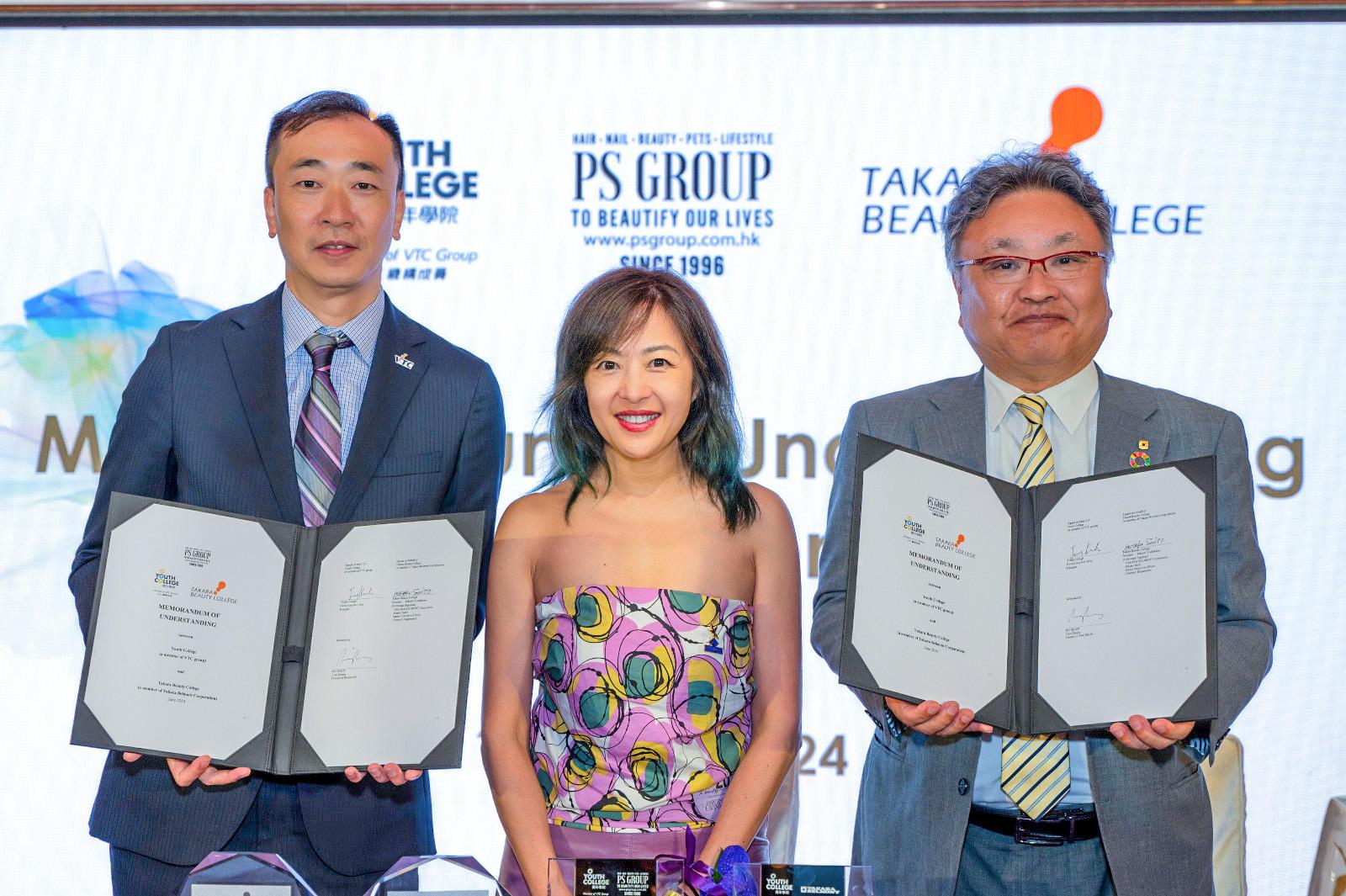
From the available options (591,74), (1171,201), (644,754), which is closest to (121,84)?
(591,74)

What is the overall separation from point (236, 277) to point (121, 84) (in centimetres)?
69

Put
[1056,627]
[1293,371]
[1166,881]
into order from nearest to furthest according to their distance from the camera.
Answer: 1. [1056,627]
2. [1166,881]
3. [1293,371]

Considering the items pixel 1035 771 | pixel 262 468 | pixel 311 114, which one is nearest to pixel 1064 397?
pixel 1035 771

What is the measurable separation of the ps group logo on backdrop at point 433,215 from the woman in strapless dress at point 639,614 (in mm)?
1534

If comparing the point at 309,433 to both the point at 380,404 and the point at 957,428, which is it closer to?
the point at 380,404

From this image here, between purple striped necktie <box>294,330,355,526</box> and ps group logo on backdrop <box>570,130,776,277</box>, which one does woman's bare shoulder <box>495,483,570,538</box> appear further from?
ps group logo on backdrop <box>570,130,776,277</box>

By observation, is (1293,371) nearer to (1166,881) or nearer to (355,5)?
(1166,881)

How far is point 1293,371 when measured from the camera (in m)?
3.85

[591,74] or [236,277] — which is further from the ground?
[591,74]

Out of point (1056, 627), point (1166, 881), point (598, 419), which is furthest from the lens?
point (598, 419)

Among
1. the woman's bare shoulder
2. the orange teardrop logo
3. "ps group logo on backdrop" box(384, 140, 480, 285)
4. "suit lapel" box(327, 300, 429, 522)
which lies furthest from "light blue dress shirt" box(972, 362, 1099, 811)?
"ps group logo on backdrop" box(384, 140, 480, 285)

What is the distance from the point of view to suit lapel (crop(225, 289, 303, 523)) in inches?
96.2

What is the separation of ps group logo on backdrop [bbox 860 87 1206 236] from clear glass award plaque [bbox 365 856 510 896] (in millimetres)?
2628

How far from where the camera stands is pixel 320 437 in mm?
2531
